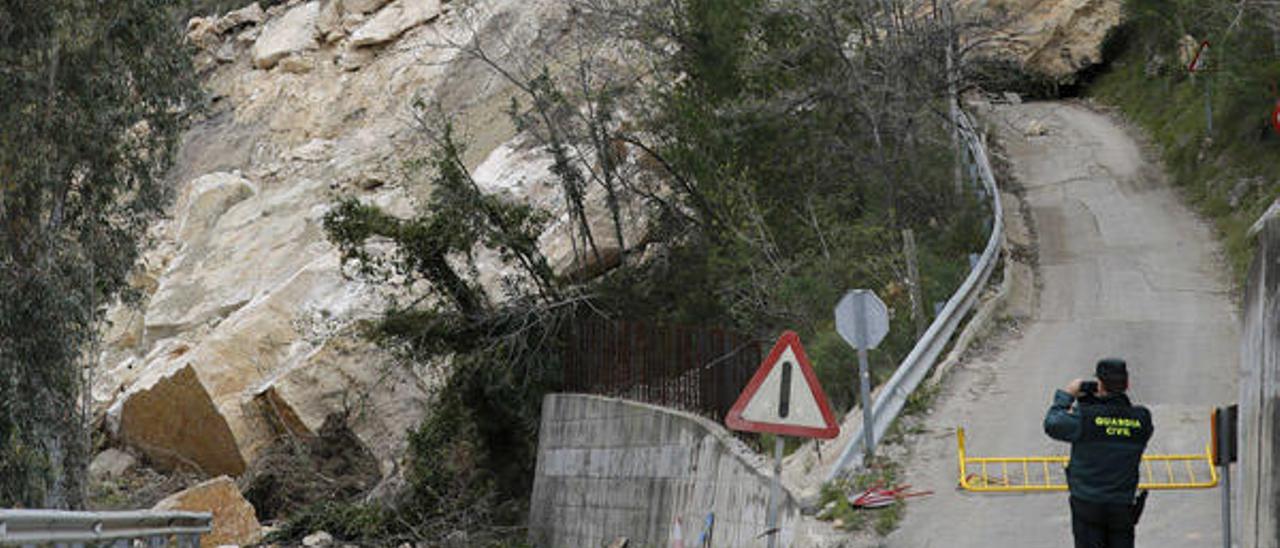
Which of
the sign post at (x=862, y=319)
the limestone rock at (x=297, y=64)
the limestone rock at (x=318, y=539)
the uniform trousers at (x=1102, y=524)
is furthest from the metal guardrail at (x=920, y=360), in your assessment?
the limestone rock at (x=297, y=64)

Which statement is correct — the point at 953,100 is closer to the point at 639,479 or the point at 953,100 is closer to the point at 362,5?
the point at 639,479

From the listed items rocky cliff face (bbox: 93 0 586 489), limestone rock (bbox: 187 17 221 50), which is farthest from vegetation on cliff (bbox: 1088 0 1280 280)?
limestone rock (bbox: 187 17 221 50)

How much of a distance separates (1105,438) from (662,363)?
1194 centimetres

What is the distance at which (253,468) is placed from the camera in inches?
1201

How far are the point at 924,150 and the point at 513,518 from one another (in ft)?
30.3

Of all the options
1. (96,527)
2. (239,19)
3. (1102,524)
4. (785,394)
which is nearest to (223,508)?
(96,527)

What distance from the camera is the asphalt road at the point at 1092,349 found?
40.4 feet

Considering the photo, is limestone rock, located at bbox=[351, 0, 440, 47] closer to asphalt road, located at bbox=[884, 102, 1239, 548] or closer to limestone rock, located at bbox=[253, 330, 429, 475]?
limestone rock, located at bbox=[253, 330, 429, 475]

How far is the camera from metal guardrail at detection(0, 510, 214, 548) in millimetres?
9336

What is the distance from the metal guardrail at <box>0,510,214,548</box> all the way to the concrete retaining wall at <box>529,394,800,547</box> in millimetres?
4643

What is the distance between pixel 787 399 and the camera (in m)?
11.1

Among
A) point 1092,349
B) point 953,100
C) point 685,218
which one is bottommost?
point 1092,349

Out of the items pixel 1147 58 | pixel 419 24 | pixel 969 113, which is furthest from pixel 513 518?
pixel 419 24

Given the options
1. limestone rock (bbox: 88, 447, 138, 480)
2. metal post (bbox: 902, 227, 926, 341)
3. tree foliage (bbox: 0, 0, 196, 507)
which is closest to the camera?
metal post (bbox: 902, 227, 926, 341)
